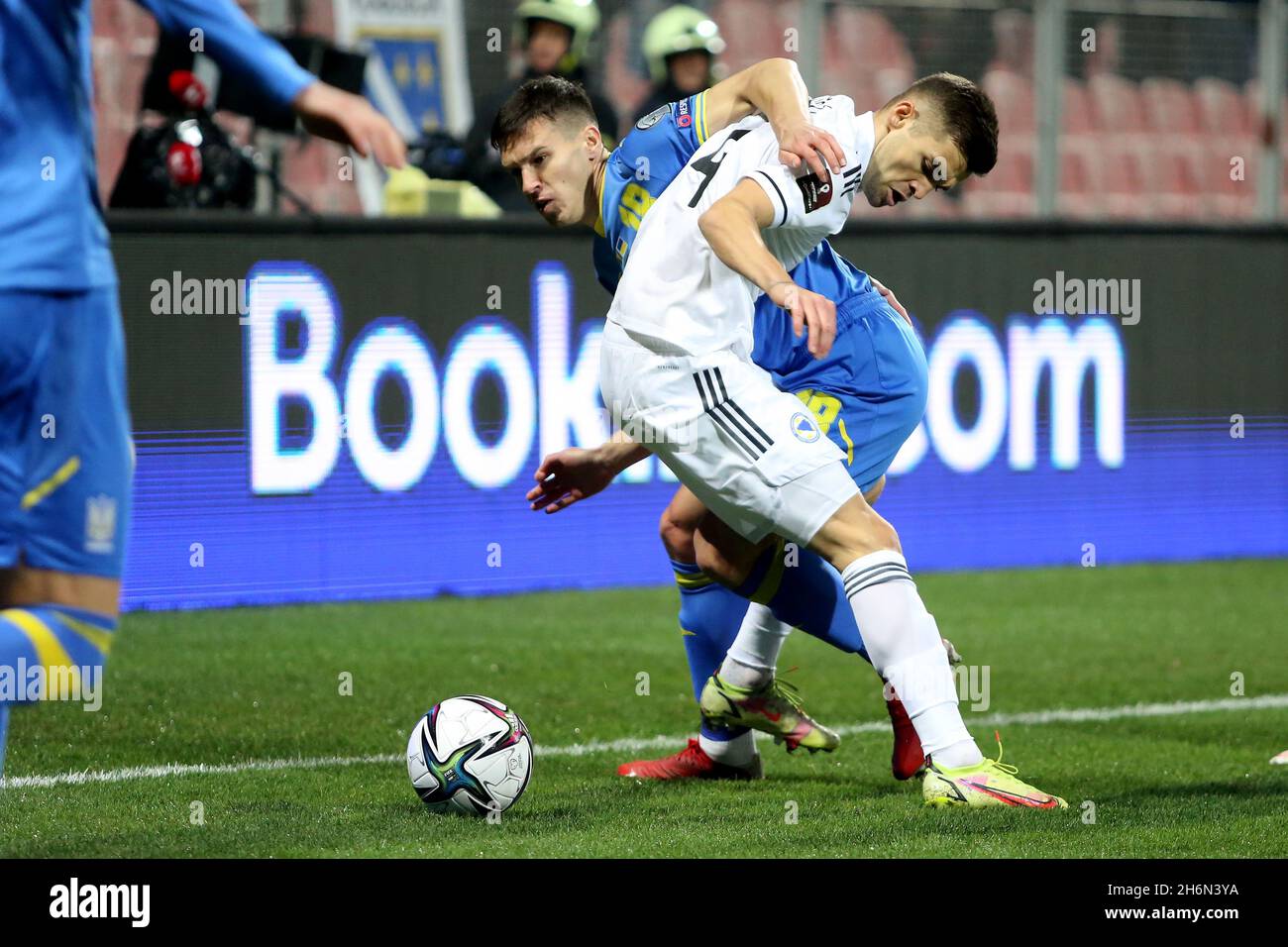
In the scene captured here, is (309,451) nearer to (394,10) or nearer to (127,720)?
(127,720)

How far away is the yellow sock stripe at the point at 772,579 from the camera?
4.93 metres

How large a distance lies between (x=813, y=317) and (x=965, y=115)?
818mm

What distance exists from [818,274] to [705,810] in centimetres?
148

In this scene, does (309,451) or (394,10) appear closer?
(309,451)

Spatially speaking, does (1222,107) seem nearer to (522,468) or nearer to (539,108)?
(522,468)

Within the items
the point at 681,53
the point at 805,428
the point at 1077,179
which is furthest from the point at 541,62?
the point at 805,428

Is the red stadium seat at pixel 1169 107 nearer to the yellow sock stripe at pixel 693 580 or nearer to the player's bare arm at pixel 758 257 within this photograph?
the yellow sock stripe at pixel 693 580

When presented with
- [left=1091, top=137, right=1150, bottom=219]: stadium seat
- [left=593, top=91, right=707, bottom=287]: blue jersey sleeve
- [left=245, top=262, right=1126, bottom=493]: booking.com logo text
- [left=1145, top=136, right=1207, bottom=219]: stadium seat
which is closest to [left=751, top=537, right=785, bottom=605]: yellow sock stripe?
[left=593, top=91, right=707, bottom=287]: blue jersey sleeve

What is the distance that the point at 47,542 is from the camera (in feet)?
10.7

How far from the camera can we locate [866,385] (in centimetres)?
506

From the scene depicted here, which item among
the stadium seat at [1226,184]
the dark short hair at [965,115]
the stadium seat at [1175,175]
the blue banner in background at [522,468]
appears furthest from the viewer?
the stadium seat at [1226,184]

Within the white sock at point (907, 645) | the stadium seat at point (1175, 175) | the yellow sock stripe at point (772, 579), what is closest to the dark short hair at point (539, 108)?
the yellow sock stripe at point (772, 579)

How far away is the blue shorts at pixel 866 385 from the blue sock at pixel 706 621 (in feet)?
1.72
